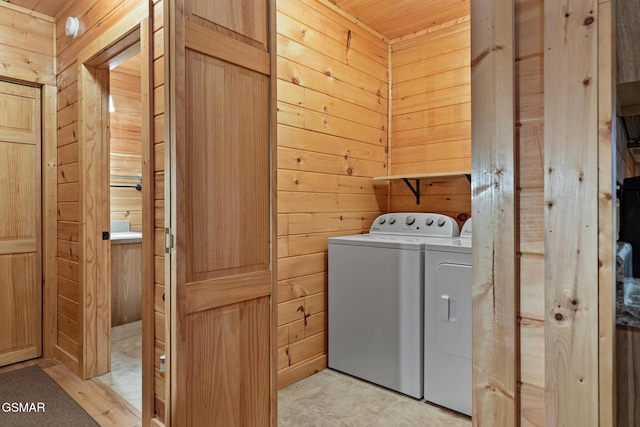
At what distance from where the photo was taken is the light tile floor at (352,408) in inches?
82.5

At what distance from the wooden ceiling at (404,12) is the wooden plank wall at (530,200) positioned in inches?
79.2

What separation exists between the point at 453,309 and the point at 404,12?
2077mm

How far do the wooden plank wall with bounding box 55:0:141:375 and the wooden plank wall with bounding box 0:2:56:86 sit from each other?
2.7 inches

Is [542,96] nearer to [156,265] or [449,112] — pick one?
[156,265]

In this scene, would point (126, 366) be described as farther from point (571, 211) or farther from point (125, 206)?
point (571, 211)

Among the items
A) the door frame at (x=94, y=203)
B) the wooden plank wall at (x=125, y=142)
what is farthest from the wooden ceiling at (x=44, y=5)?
the wooden plank wall at (x=125, y=142)

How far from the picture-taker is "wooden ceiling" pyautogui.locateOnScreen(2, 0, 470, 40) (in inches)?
106

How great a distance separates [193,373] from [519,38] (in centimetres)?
153

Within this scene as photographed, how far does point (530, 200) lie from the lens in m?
0.94

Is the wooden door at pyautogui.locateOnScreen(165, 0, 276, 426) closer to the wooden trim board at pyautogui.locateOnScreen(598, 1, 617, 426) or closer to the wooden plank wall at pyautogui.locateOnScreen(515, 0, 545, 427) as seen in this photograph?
the wooden plank wall at pyautogui.locateOnScreen(515, 0, 545, 427)

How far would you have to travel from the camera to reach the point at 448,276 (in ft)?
7.19

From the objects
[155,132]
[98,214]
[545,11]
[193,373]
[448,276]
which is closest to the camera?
[545,11]

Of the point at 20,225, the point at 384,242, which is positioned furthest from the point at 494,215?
the point at 20,225

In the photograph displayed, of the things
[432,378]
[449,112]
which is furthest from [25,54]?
[432,378]
